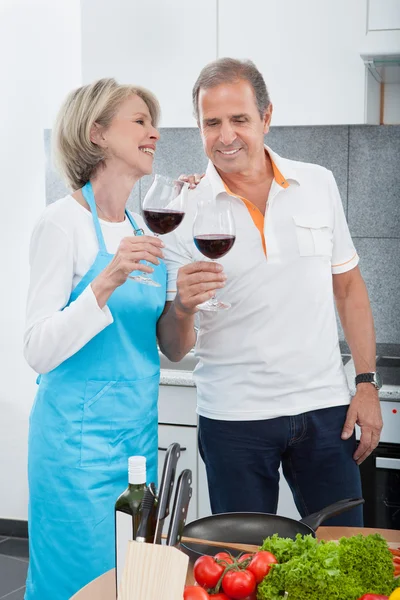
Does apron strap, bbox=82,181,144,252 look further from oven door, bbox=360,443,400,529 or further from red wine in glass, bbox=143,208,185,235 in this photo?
oven door, bbox=360,443,400,529

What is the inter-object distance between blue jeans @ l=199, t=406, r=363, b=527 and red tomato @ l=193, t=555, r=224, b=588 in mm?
679

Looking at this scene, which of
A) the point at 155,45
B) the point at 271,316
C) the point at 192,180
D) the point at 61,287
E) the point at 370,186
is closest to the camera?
the point at 61,287

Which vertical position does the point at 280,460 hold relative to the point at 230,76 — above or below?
below

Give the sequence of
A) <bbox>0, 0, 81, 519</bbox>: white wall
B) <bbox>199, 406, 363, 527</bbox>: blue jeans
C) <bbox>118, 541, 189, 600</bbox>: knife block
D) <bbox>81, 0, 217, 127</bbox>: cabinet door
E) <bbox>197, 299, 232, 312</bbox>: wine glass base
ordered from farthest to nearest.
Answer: <bbox>0, 0, 81, 519</bbox>: white wall
<bbox>81, 0, 217, 127</bbox>: cabinet door
<bbox>199, 406, 363, 527</bbox>: blue jeans
<bbox>197, 299, 232, 312</bbox>: wine glass base
<bbox>118, 541, 189, 600</bbox>: knife block

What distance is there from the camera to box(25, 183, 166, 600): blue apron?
1743 millimetres

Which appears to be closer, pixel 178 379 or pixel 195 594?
pixel 195 594

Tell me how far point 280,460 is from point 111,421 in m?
0.41

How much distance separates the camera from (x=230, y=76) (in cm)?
185

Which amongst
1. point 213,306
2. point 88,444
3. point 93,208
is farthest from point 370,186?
point 88,444

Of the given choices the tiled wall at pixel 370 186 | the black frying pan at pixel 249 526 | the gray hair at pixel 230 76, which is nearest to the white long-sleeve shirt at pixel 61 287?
the gray hair at pixel 230 76

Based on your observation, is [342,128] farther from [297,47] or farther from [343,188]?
[297,47]

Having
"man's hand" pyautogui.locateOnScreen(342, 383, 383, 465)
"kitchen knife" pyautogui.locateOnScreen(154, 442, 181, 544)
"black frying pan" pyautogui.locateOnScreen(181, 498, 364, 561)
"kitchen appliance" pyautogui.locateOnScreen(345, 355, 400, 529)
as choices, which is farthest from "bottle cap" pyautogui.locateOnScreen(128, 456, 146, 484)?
"kitchen appliance" pyautogui.locateOnScreen(345, 355, 400, 529)

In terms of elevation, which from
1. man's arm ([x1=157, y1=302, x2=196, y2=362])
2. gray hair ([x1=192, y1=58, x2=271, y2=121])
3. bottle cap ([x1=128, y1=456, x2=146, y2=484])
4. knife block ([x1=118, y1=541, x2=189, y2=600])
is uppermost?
gray hair ([x1=192, y1=58, x2=271, y2=121])

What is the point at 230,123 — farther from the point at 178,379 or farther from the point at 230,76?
the point at 178,379
